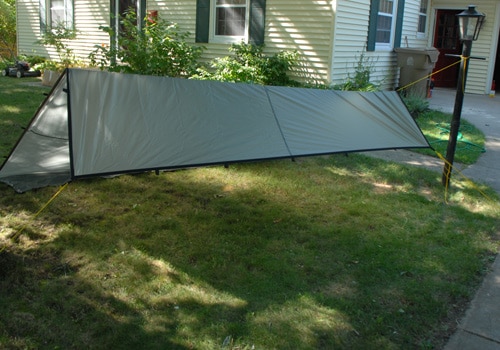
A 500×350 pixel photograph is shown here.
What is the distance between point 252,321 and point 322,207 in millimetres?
2334

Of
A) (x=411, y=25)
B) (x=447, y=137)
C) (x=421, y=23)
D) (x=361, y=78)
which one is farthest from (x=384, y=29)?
(x=447, y=137)

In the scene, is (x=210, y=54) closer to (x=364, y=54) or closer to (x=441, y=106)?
(x=364, y=54)

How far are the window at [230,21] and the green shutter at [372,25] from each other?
2.30 meters

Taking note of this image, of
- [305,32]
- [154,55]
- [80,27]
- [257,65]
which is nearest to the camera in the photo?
[154,55]

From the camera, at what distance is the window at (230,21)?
10445 mm

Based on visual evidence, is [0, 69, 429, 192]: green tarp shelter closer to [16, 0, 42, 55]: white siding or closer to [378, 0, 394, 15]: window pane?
[378, 0, 394, 15]: window pane

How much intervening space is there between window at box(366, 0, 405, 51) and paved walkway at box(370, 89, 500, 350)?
1.74 meters

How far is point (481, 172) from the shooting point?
685 centimetres

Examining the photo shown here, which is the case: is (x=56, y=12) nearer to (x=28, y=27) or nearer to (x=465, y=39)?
(x=28, y=27)

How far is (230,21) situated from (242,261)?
26.0 feet

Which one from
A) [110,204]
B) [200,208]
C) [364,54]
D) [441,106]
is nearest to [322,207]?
[200,208]

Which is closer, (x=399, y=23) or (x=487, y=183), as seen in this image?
(x=487, y=183)

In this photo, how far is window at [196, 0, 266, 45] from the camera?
10445 millimetres

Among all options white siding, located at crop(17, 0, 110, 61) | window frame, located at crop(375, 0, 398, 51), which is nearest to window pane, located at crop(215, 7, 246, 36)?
window frame, located at crop(375, 0, 398, 51)
